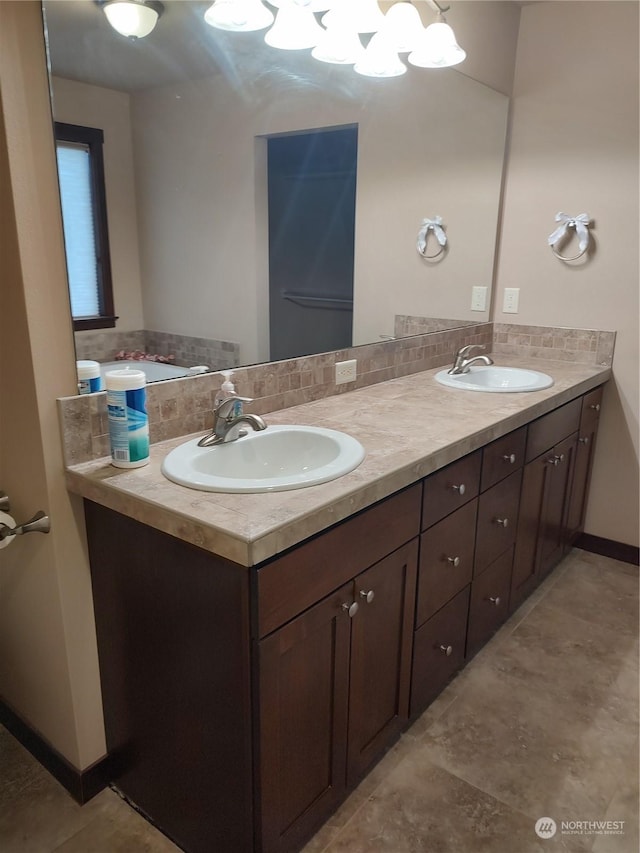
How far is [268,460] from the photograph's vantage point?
1639 mm

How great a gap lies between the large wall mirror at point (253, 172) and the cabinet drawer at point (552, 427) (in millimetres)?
659

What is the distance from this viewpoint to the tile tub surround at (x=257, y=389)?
4.51 feet

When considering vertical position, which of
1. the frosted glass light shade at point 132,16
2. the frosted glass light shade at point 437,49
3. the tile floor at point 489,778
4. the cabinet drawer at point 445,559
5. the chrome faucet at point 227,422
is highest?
the frosted glass light shade at point 437,49

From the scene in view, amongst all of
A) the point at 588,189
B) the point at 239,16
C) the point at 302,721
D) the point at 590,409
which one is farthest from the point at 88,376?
the point at 588,189

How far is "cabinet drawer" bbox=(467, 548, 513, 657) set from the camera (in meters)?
1.99

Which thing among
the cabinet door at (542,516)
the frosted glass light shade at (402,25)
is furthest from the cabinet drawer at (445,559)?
the frosted glass light shade at (402,25)

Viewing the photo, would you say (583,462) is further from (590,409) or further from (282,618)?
(282,618)

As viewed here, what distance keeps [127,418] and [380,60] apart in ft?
5.16

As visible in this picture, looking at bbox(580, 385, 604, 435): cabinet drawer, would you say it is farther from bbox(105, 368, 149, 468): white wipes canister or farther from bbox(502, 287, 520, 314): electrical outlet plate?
bbox(105, 368, 149, 468): white wipes canister

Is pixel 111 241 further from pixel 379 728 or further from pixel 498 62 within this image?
pixel 498 62

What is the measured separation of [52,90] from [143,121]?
267 mm

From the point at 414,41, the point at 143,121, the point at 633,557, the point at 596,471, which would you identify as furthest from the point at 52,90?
the point at 633,557

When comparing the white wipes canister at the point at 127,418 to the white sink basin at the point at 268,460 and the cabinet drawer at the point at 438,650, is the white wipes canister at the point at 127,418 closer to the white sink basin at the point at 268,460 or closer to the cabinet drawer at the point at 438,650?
the white sink basin at the point at 268,460

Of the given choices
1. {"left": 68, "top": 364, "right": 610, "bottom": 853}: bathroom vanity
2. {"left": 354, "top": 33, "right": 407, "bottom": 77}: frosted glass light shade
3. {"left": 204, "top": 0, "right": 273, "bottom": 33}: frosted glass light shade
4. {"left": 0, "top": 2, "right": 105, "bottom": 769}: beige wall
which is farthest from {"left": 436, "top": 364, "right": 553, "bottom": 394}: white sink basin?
{"left": 0, "top": 2, "right": 105, "bottom": 769}: beige wall
